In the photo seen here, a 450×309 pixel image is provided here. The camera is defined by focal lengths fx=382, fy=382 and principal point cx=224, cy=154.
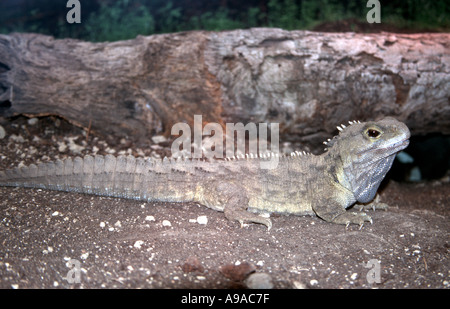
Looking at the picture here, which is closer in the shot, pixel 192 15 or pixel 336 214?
pixel 336 214

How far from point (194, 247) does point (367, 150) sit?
2.32 metres

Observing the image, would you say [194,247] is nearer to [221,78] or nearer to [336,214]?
[336,214]

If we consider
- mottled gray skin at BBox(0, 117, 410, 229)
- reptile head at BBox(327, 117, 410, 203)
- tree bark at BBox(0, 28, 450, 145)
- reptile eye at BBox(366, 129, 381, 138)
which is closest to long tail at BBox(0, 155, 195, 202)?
mottled gray skin at BBox(0, 117, 410, 229)

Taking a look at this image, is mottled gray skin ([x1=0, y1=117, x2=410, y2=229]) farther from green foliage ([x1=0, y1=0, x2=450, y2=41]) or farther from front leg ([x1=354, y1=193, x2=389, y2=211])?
green foliage ([x1=0, y1=0, x2=450, y2=41])

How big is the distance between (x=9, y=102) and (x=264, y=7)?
23.6 ft

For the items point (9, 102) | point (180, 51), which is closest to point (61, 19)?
point (9, 102)

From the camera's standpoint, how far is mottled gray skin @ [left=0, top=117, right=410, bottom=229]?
4.73 m

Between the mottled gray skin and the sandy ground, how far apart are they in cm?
14

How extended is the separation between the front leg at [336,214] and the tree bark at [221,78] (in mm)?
2099

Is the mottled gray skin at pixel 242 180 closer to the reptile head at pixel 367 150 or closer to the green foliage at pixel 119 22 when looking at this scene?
the reptile head at pixel 367 150

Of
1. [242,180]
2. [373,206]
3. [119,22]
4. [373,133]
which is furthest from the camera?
[119,22]

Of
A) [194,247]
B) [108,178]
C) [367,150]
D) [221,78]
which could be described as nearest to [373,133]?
[367,150]

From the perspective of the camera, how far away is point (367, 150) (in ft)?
14.9

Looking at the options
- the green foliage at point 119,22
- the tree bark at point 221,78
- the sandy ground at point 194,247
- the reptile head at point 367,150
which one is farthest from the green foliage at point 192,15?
the sandy ground at point 194,247
